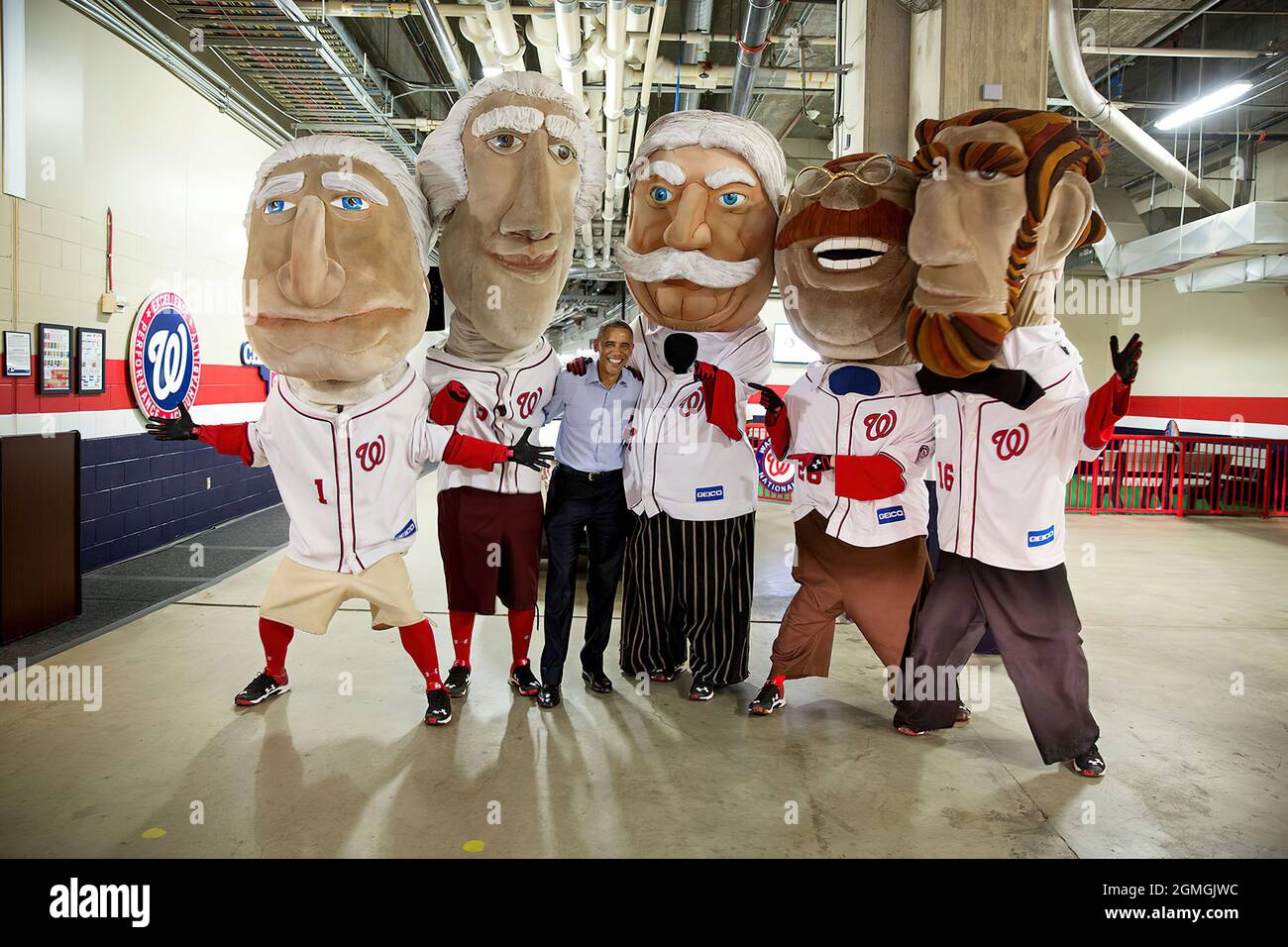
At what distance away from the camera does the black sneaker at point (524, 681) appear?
11.2ft

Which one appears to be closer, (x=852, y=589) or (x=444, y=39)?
(x=852, y=589)

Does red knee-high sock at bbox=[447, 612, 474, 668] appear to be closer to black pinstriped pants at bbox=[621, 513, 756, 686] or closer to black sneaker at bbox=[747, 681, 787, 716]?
black pinstriped pants at bbox=[621, 513, 756, 686]

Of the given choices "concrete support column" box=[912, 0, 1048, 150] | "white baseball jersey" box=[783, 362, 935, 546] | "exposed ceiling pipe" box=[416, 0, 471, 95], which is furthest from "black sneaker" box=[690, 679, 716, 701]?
"exposed ceiling pipe" box=[416, 0, 471, 95]

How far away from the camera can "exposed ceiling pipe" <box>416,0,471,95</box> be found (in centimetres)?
499

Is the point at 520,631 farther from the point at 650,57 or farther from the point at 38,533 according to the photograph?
the point at 650,57

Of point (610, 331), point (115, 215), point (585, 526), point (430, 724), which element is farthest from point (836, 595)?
point (115, 215)

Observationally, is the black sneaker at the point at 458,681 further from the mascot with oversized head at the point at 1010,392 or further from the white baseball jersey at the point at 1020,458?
the white baseball jersey at the point at 1020,458

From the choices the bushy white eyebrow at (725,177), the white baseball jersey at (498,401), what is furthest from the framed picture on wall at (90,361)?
the bushy white eyebrow at (725,177)

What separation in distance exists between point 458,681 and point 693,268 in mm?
1897

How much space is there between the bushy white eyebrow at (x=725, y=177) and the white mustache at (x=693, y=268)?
0.25 meters

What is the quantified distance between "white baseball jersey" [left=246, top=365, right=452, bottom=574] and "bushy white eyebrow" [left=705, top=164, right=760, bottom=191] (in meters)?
1.28

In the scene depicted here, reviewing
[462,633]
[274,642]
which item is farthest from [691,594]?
[274,642]

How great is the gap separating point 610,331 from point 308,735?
5.99ft

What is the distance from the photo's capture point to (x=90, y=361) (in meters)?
5.32
